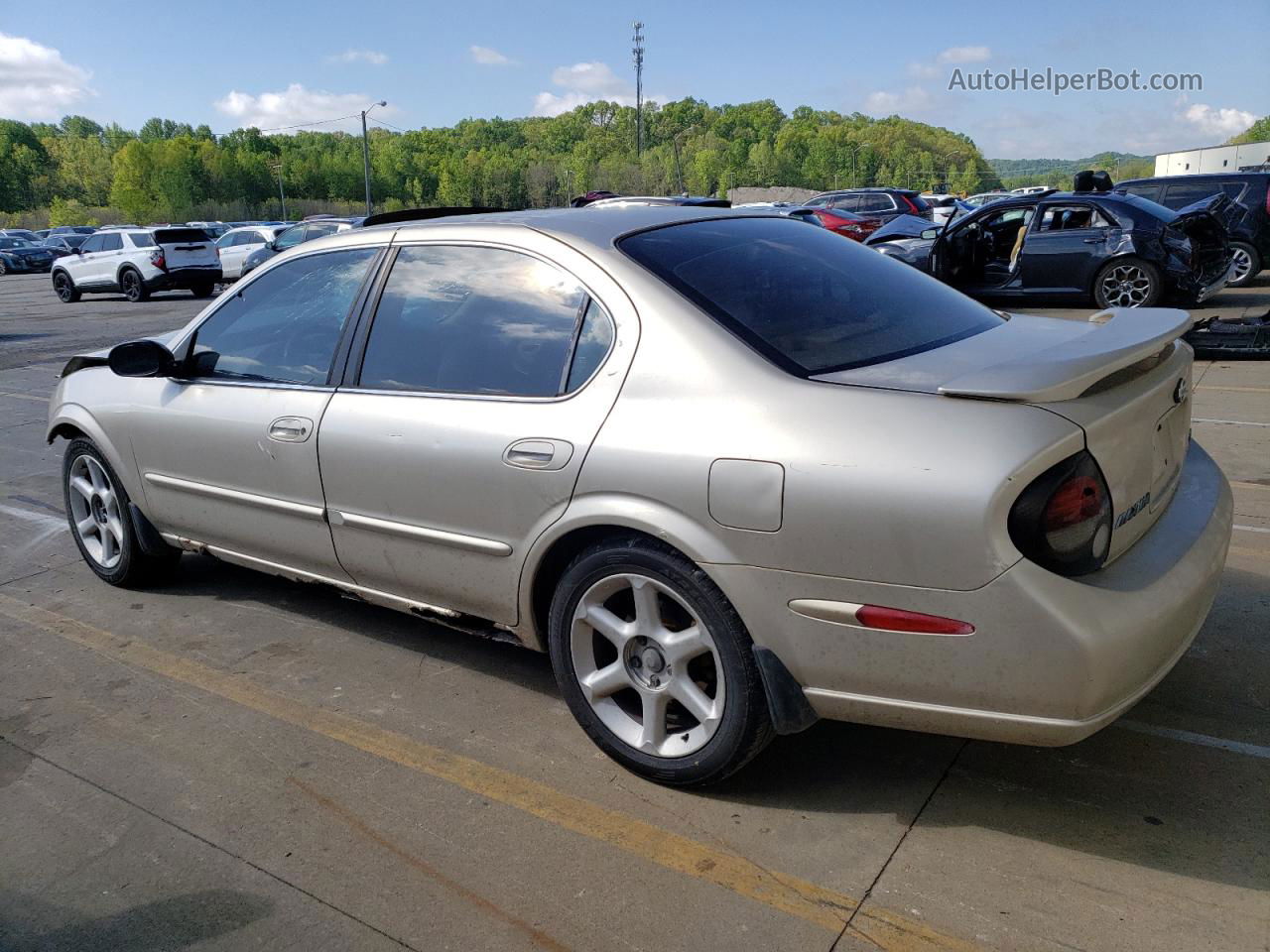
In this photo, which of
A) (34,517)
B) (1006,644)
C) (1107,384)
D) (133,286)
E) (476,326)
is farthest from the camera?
(133,286)

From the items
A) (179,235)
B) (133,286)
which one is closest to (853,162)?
(179,235)

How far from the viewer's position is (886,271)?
11.7 ft

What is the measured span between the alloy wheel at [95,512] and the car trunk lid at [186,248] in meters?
20.5

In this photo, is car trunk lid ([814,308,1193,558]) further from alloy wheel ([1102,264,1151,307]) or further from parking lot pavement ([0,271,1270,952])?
alloy wheel ([1102,264,1151,307])

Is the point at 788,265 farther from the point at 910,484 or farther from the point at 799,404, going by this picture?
the point at 910,484

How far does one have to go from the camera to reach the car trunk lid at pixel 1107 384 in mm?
2465

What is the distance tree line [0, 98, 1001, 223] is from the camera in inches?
4318

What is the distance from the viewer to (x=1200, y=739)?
306cm

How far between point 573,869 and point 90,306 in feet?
80.5

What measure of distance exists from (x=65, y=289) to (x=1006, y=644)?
27506 mm

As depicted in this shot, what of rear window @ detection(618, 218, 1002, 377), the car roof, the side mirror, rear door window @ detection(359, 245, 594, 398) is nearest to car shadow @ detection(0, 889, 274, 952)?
rear door window @ detection(359, 245, 594, 398)

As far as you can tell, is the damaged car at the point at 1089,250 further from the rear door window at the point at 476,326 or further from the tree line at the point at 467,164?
the tree line at the point at 467,164

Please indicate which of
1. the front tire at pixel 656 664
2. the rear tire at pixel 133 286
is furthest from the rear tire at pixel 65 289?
the front tire at pixel 656 664

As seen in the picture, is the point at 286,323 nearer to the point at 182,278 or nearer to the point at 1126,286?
the point at 1126,286
